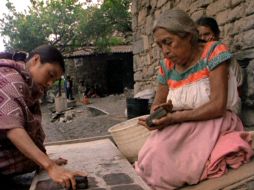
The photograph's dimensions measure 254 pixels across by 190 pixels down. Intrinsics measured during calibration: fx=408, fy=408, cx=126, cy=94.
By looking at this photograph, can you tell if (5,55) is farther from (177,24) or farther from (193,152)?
(193,152)

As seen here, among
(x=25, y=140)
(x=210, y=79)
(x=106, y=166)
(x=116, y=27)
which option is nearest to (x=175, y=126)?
(x=210, y=79)

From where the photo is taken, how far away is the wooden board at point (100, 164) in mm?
2213

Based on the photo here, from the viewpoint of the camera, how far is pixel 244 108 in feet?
11.4

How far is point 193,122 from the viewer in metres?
2.33

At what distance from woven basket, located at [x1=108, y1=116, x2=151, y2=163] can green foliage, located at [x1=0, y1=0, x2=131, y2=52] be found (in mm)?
18800

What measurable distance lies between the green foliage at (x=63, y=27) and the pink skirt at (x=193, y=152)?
63.6 ft

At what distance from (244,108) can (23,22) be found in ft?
67.2

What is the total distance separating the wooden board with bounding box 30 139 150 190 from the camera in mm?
2213

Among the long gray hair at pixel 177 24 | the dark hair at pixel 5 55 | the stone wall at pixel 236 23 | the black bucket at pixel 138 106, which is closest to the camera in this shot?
the long gray hair at pixel 177 24

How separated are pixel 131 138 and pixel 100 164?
33cm

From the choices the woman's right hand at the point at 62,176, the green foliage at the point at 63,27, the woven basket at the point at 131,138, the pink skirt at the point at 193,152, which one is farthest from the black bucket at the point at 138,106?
the green foliage at the point at 63,27

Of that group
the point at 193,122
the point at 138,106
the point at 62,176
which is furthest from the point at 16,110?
the point at 138,106

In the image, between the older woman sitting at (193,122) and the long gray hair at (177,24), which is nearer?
the older woman sitting at (193,122)

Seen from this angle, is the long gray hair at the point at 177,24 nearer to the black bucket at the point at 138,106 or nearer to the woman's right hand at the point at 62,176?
the woman's right hand at the point at 62,176
